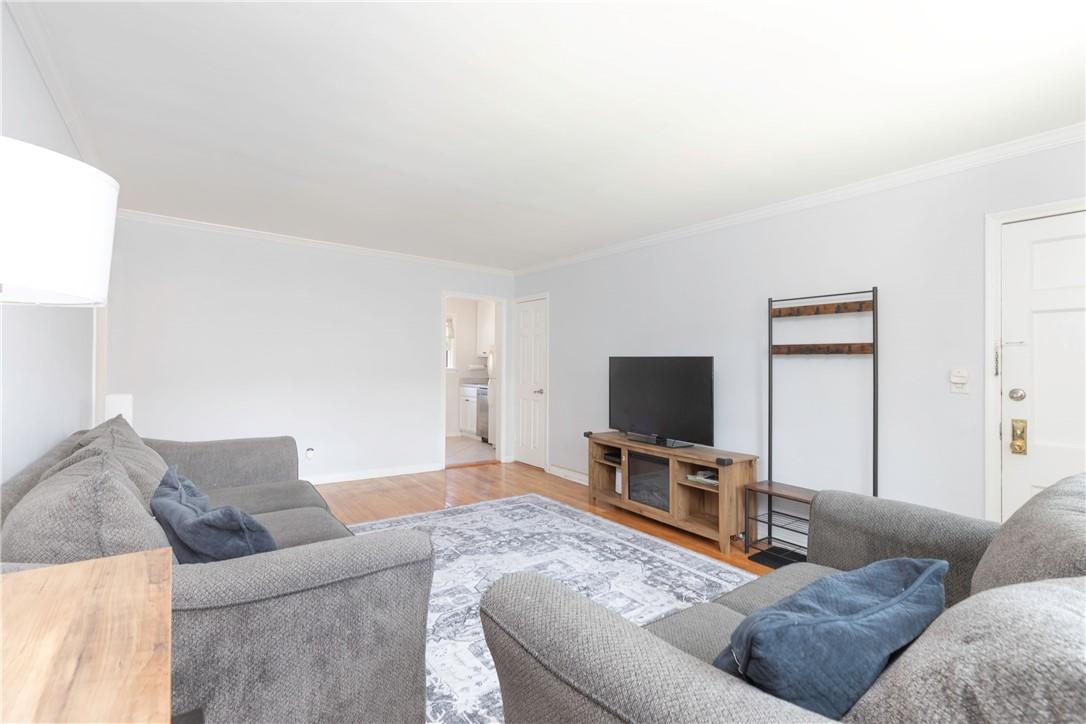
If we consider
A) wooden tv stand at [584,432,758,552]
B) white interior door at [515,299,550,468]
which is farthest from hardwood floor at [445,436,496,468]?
wooden tv stand at [584,432,758,552]

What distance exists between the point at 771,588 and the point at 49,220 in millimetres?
2050

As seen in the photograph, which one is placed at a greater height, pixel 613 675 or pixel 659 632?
pixel 613 675

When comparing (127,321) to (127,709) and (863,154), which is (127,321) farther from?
(863,154)

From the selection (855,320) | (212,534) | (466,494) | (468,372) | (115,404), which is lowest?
(466,494)

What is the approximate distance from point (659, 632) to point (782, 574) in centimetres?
65

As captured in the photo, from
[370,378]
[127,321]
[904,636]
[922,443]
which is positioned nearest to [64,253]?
[904,636]

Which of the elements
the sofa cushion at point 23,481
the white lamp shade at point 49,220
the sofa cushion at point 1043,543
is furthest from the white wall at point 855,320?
the sofa cushion at point 23,481

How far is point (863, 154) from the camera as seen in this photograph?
2717 millimetres

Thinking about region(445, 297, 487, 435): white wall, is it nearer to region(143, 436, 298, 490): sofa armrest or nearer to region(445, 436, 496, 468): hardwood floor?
region(445, 436, 496, 468): hardwood floor

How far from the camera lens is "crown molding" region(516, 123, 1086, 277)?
2.45m

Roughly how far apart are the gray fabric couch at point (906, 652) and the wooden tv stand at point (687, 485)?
6.00 ft

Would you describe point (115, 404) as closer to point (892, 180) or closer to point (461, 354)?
point (892, 180)

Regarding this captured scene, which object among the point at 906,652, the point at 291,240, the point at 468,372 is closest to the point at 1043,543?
the point at 906,652

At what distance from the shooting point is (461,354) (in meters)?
8.68
